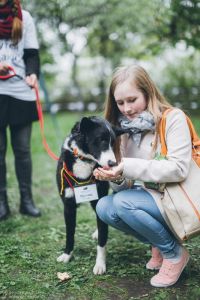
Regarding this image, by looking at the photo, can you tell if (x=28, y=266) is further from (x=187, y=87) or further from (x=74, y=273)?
(x=187, y=87)

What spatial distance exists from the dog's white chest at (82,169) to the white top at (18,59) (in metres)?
1.23

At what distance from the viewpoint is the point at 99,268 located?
10.3 ft

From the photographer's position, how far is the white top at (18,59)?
3.95 metres

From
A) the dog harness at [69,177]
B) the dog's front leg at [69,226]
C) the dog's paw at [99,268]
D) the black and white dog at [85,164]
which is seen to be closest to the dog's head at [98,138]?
the black and white dog at [85,164]

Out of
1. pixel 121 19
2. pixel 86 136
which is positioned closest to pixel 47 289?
pixel 86 136

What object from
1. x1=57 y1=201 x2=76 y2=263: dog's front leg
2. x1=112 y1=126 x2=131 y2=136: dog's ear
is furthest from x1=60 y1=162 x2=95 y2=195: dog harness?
x1=112 y1=126 x2=131 y2=136: dog's ear

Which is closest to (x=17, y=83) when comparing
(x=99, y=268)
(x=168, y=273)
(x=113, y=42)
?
(x=99, y=268)

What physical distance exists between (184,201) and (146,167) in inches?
12.4

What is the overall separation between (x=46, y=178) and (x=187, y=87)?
8.43 meters

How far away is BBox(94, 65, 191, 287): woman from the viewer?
2.72 m

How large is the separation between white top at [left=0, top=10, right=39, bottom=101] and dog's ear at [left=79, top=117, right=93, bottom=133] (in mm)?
1261

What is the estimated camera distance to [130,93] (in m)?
2.93

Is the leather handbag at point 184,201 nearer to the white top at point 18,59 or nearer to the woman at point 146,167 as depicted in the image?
the woman at point 146,167

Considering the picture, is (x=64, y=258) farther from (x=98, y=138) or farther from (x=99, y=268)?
(x=98, y=138)
